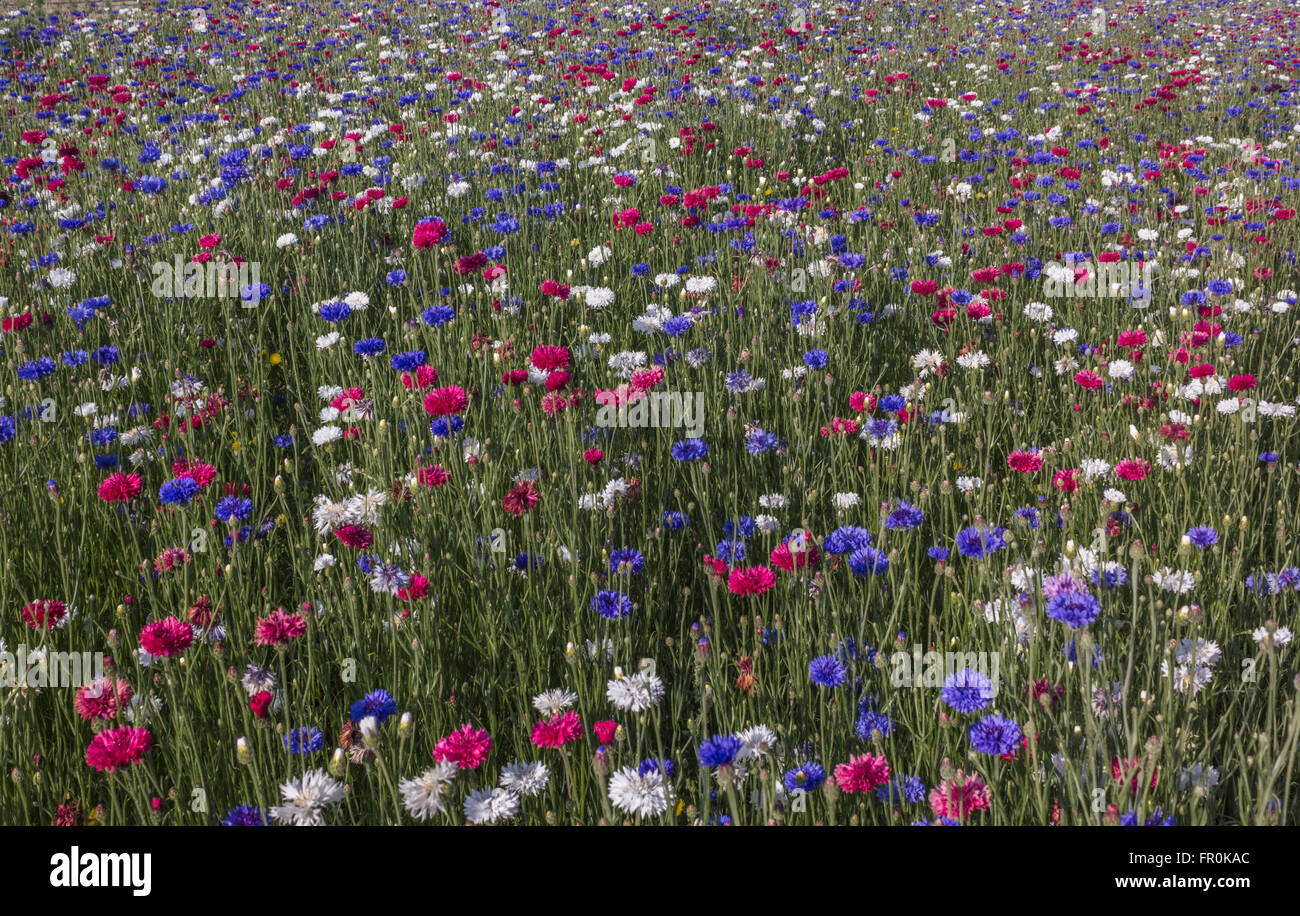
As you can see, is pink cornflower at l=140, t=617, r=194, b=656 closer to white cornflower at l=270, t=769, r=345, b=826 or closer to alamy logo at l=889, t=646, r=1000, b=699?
white cornflower at l=270, t=769, r=345, b=826

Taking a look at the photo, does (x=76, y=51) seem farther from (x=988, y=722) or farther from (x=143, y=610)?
(x=988, y=722)

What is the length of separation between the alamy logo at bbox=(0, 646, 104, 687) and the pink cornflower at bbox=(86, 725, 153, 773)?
0.34 m

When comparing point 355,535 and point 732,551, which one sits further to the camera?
point 732,551

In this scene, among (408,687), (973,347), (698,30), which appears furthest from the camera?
(698,30)

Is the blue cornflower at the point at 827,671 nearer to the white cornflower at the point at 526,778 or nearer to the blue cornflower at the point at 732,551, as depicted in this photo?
the blue cornflower at the point at 732,551

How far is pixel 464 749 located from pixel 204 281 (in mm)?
3226

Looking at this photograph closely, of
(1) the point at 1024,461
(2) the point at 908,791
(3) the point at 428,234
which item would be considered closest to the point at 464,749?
(2) the point at 908,791

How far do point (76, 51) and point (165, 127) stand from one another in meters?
4.09

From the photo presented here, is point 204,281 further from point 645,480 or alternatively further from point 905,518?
point 905,518

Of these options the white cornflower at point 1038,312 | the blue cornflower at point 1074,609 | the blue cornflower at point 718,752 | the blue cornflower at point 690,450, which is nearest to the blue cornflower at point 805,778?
→ the blue cornflower at point 718,752

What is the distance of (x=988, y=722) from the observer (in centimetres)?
139

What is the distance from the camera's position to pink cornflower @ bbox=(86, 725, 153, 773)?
126 centimetres

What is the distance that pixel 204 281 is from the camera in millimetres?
3762
